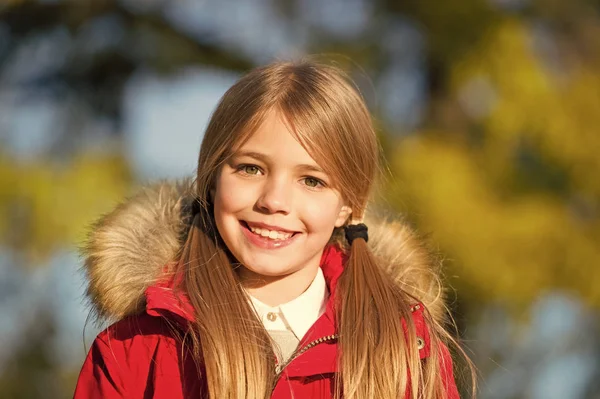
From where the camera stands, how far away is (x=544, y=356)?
19.8ft

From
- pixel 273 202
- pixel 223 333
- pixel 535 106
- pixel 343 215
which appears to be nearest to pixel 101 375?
pixel 223 333

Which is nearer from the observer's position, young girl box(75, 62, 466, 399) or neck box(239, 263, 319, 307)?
young girl box(75, 62, 466, 399)

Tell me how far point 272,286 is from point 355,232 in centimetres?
26

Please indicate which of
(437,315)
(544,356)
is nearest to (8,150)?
(544,356)

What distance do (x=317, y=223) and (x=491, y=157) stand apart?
3930mm

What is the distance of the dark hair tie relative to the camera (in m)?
2.48

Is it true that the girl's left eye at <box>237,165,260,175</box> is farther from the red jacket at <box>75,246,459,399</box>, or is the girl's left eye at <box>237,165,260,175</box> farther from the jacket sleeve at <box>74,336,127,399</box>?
the jacket sleeve at <box>74,336,127,399</box>

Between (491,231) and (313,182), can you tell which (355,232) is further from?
(491,231)

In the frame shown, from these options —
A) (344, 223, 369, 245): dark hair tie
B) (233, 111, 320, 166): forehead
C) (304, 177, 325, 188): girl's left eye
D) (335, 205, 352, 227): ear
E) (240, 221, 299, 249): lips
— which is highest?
(233, 111, 320, 166): forehead

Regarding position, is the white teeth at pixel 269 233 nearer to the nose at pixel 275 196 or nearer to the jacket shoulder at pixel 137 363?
the nose at pixel 275 196

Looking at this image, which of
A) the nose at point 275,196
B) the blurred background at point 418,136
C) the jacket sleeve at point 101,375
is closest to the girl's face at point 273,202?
the nose at point 275,196

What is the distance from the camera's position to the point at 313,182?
2283 millimetres

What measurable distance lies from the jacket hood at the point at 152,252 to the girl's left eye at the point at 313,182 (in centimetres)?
36

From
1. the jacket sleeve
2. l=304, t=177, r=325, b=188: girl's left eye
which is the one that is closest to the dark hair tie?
l=304, t=177, r=325, b=188: girl's left eye
